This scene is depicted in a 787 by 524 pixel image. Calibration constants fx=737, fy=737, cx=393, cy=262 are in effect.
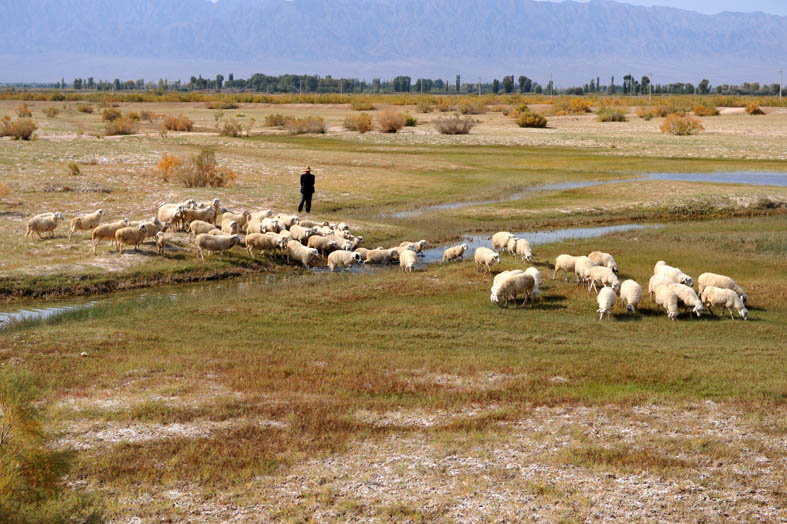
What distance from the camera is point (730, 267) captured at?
861 inches

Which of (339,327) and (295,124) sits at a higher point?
(295,124)

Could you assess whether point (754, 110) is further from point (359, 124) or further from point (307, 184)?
point (307, 184)

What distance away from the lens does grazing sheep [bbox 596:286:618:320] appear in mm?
16547

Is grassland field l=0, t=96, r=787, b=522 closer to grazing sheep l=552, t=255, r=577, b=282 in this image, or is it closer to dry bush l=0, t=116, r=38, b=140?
grazing sheep l=552, t=255, r=577, b=282

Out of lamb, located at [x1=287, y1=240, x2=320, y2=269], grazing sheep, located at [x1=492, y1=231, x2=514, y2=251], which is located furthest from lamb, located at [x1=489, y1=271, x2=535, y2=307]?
lamb, located at [x1=287, y1=240, x2=320, y2=269]

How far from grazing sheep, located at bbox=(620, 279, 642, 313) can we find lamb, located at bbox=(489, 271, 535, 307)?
83.3 inches

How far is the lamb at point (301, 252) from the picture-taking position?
2231cm

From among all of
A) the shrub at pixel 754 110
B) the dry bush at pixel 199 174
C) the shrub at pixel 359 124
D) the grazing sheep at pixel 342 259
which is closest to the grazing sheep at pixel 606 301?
the grazing sheep at pixel 342 259

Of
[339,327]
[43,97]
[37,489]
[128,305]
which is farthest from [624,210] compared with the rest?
[43,97]

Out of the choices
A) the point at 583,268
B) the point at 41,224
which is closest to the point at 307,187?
the point at 41,224

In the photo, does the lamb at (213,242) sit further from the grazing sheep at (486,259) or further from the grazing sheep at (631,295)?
the grazing sheep at (631,295)

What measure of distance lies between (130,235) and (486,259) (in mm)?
10552

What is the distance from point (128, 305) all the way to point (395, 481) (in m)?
11.2

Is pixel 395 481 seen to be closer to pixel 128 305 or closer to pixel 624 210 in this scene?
pixel 128 305
